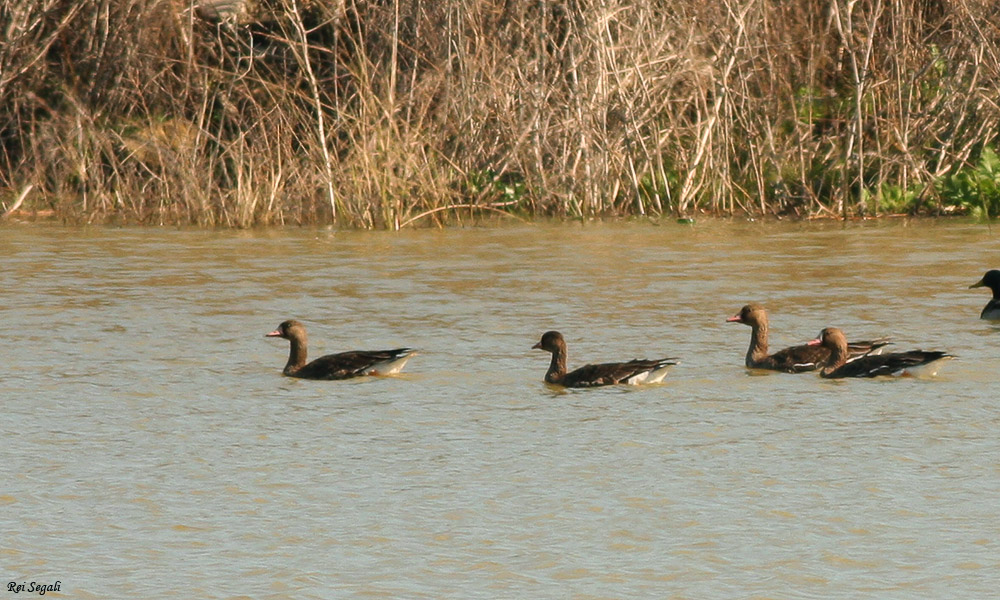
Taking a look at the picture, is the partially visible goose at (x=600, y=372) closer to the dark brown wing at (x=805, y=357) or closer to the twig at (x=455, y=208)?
the dark brown wing at (x=805, y=357)

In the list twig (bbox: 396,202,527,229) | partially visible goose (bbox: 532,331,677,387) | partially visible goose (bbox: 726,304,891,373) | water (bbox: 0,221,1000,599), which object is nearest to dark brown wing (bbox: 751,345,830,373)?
partially visible goose (bbox: 726,304,891,373)

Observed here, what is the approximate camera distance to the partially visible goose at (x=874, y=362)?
1070 centimetres

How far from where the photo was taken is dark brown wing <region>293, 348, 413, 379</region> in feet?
36.8

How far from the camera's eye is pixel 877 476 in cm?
823

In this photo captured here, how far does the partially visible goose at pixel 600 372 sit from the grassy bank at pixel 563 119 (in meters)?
8.55

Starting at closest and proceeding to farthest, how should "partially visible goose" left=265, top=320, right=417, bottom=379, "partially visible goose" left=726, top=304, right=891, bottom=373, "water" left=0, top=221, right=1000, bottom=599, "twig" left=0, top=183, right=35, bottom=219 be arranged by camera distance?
1. "water" left=0, top=221, right=1000, bottom=599
2. "partially visible goose" left=265, top=320, right=417, bottom=379
3. "partially visible goose" left=726, top=304, right=891, bottom=373
4. "twig" left=0, top=183, right=35, bottom=219

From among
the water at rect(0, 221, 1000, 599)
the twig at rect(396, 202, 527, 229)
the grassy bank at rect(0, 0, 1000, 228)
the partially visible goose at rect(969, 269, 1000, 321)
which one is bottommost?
the water at rect(0, 221, 1000, 599)

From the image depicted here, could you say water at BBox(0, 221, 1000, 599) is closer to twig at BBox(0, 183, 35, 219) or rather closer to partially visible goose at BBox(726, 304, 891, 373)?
partially visible goose at BBox(726, 304, 891, 373)

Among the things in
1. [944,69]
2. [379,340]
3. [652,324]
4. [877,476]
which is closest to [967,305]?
[652,324]

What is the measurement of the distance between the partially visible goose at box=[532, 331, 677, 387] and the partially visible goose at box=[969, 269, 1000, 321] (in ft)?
12.0

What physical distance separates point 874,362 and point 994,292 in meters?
3.55

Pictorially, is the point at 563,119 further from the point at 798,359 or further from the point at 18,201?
the point at 798,359

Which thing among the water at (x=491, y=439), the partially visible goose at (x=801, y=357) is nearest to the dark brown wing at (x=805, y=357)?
the partially visible goose at (x=801, y=357)

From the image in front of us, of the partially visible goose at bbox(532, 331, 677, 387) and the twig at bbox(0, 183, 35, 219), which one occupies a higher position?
the twig at bbox(0, 183, 35, 219)
